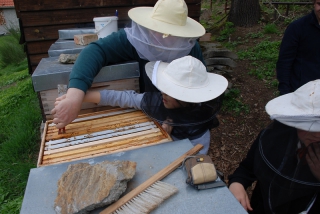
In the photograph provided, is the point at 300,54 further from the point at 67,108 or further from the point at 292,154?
the point at 67,108

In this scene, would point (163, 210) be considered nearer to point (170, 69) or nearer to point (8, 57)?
point (170, 69)

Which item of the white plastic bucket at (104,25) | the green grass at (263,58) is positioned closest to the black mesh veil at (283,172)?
the white plastic bucket at (104,25)

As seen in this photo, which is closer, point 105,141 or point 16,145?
point 105,141

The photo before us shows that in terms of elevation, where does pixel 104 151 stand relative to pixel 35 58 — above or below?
above

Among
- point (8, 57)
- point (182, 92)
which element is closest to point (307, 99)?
point (182, 92)

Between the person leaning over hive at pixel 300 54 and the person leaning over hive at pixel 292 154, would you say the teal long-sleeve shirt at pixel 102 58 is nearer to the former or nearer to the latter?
the person leaning over hive at pixel 292 154

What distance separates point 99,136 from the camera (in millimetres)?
1445

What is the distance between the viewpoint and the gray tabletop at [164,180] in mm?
954

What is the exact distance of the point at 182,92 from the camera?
4.50 ft

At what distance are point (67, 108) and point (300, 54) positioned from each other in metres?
2.14

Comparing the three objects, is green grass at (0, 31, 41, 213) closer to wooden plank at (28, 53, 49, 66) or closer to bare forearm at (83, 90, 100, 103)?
wooden plank at (28, 53, 49, 66)

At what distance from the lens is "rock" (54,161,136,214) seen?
93 cm

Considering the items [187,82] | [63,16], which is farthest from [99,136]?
[63,16]

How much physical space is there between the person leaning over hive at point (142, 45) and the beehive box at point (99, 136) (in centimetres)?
10
